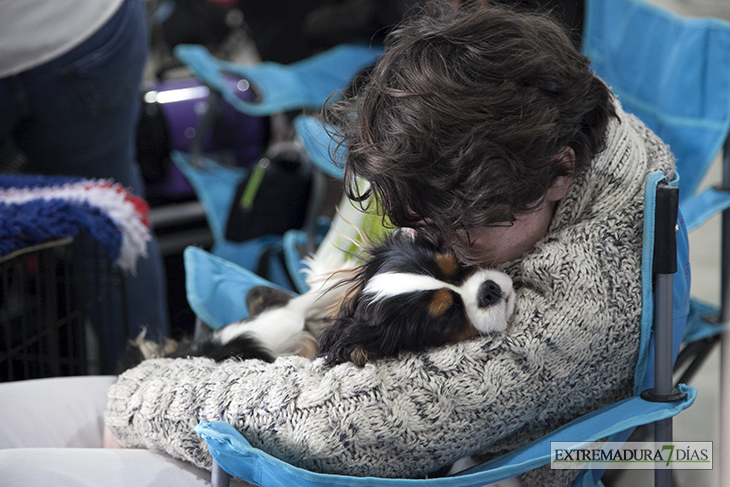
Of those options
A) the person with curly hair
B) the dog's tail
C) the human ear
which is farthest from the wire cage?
the human ear

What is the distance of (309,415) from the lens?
2.64 feet

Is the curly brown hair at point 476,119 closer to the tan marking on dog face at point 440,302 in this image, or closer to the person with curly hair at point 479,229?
the person with curly hair at point 479,229

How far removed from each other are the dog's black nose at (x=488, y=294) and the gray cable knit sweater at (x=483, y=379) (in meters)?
0.03

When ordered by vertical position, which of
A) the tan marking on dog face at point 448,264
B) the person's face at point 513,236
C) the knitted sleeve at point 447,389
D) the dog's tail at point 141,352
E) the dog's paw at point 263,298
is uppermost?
the person's face at point 513,236

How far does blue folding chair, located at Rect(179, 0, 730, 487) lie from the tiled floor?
14 cm

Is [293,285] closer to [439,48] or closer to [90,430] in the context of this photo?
[90,430]

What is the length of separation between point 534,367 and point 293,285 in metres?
1.55

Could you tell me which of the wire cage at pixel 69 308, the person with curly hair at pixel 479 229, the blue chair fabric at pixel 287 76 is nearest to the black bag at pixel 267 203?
the blue chair fabric at pixel 287 76

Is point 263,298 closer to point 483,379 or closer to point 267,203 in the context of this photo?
point 483,379

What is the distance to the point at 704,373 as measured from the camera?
2234mm

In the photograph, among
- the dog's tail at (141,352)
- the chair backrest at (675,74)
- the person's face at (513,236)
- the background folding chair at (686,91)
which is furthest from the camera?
the chair backrest at (675,74)

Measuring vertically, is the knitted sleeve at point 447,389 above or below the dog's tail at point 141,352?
above

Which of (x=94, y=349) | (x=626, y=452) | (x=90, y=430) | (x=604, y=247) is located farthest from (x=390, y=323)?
(x=94, y=349)

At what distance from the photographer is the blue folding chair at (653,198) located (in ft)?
2.61
